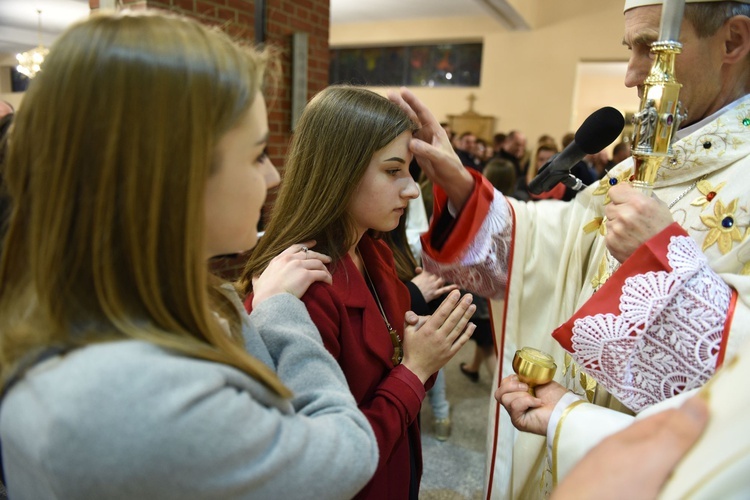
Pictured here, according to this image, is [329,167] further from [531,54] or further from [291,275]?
[531,54]

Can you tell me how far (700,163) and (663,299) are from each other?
47 centimetres

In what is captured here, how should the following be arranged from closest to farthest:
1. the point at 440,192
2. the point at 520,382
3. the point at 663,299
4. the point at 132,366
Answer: the point at 132,366, the point at 663,299, the point at 520,382, the point at 440,192

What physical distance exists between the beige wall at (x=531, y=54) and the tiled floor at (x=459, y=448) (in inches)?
238

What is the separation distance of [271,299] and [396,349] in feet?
1.31

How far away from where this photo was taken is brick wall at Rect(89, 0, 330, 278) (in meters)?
3.00

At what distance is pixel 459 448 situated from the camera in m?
2.83

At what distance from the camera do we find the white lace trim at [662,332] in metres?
0.95

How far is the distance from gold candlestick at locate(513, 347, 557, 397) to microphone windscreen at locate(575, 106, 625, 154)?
0.57 m

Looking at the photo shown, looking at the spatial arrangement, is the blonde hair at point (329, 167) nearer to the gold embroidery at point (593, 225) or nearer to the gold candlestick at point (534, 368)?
the gold candlestick at point (534, 368)

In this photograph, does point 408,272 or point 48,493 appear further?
point 408,272

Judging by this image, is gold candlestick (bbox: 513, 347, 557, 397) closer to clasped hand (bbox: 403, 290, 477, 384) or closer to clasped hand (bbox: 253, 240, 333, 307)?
clasped hand (bbox: 403, 290, 477, 384)

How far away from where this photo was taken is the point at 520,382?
115 centimetres

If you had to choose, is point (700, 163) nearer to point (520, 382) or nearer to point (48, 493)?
point (520, 382)

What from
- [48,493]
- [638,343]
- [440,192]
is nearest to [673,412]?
[638,343]
